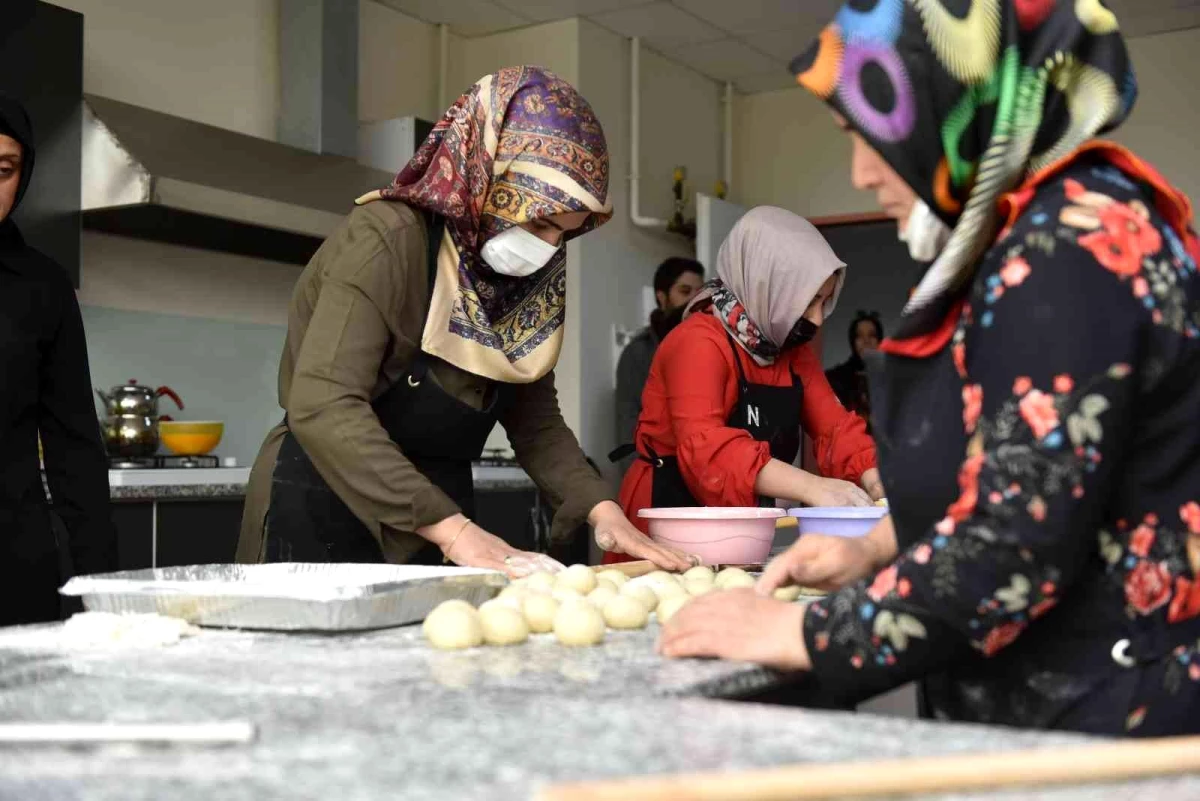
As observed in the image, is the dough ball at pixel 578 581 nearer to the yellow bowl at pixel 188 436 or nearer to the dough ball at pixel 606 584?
the dough ball at pixel 606 584

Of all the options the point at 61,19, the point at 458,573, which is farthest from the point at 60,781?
the point at 61,19

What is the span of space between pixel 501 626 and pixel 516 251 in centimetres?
89

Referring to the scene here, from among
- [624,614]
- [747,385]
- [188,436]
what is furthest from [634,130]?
[624,614]

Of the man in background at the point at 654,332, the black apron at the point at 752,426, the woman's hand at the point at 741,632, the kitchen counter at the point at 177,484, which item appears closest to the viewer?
the woman's hand at the point at 741,632

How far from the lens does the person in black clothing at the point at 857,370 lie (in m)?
6.01

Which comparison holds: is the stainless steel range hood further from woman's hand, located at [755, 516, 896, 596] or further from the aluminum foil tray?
woman's hand, located at [755, 516, 896, 596]

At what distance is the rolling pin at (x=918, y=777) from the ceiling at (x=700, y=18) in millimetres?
4681

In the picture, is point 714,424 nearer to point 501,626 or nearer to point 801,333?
point 801,333

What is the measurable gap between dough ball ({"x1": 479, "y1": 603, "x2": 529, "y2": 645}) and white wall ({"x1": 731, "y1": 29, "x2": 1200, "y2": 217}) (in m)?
5.01

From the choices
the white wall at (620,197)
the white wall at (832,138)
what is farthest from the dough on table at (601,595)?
the white wall at (832,138)

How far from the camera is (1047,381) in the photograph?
0.96 meters

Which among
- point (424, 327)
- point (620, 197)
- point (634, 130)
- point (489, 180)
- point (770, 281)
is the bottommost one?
point (424, 327)

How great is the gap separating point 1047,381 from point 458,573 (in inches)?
27.7

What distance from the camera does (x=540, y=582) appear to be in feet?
4.95
